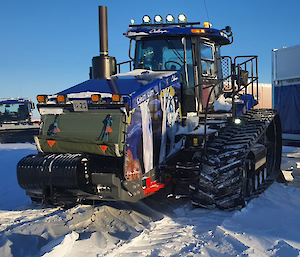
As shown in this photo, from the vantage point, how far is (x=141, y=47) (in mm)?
6781

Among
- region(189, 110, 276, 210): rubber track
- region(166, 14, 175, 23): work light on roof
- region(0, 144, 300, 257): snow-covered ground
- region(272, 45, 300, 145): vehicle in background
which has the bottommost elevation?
region(0, 144, 300, 257): snow-covered ground

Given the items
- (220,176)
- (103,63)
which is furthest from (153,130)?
(103,63)

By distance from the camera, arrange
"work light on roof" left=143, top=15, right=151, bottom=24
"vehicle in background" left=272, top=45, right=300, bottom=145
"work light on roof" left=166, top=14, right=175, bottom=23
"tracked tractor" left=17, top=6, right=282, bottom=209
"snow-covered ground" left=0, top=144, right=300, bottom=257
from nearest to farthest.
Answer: "snow-covered ground" left=0, top=144, right=300, bottom=257
"tracked tractor" left=17, top=6, right=282, bottom=209
"work light on roof" left=166, top=14, right=175, bottom=23
"work light on roof" left=143, top=15, right=151, bottom=24
"vehicle in background" left=272, top=45, right=300, bottom=145

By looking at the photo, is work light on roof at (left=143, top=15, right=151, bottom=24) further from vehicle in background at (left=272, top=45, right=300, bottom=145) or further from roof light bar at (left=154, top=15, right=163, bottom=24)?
vehicle in background at (left=272, top=45, right=300, bottom=145)

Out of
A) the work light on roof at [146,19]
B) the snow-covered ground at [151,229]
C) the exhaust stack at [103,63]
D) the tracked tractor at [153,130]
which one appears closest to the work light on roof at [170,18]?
the tracked tractor at [153,130]

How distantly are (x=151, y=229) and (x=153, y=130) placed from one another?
141 centimetres

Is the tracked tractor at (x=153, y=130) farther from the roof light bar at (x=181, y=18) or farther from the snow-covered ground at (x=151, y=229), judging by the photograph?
the snow-covered ground at (x=151, y=229)

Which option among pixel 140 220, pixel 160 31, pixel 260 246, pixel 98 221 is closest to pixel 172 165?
pixel 140 220

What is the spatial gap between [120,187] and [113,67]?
2.65m

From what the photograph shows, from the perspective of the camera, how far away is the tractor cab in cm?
636

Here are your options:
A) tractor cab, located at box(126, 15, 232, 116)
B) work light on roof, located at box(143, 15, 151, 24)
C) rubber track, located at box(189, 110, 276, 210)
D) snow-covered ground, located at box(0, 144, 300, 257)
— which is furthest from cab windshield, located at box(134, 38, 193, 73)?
snow-covered ground, located at box(0, 144, 300, 257)

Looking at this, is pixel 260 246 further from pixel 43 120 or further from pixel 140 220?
pixel 43 120

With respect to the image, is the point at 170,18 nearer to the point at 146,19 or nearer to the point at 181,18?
the point at 181,18

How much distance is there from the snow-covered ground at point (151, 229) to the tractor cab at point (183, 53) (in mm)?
1989
